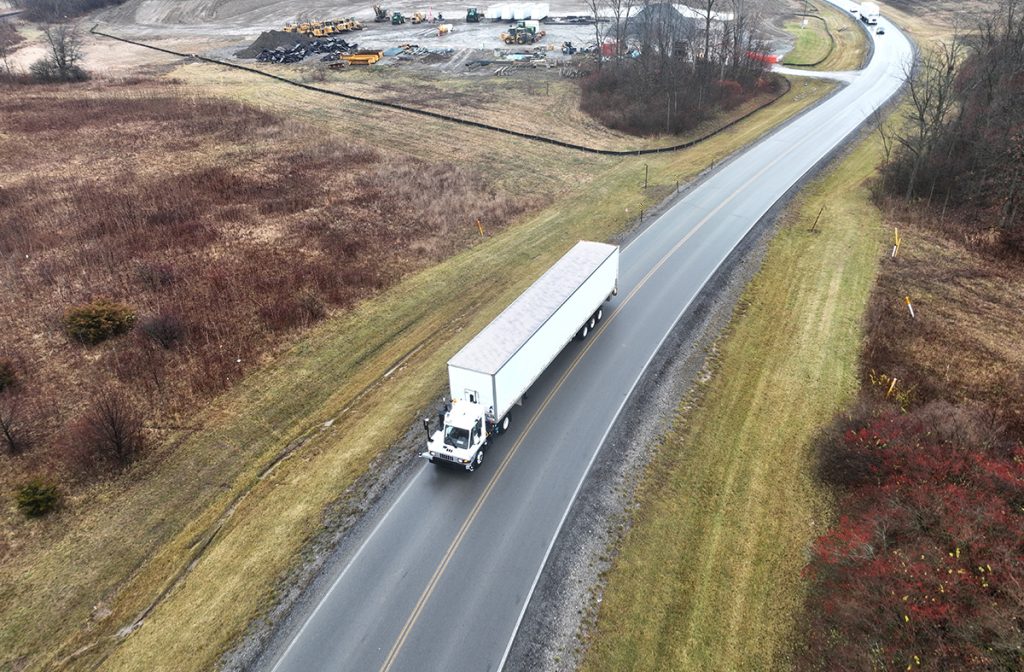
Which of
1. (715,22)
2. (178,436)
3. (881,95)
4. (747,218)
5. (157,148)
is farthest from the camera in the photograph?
(715,22)

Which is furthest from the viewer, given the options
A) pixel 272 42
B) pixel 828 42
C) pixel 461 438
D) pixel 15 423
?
pixel 272 42

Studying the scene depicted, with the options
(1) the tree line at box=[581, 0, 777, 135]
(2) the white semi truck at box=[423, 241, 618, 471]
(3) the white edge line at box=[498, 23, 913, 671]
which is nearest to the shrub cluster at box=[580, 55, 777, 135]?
(1) the tree line at box=[581, 0, 777, 135]

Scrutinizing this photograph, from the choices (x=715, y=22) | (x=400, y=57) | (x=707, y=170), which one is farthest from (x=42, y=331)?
(x=715, y=22)

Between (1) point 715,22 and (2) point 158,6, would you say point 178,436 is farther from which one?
(2) point 158,6

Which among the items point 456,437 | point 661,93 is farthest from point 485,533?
point 661,93

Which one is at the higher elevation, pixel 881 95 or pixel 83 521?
pixel 881 95

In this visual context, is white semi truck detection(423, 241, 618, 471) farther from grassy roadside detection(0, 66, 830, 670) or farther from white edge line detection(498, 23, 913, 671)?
white edge line detection(498, 23, 913, 671)

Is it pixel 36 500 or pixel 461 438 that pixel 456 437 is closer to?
pixel 461 438
